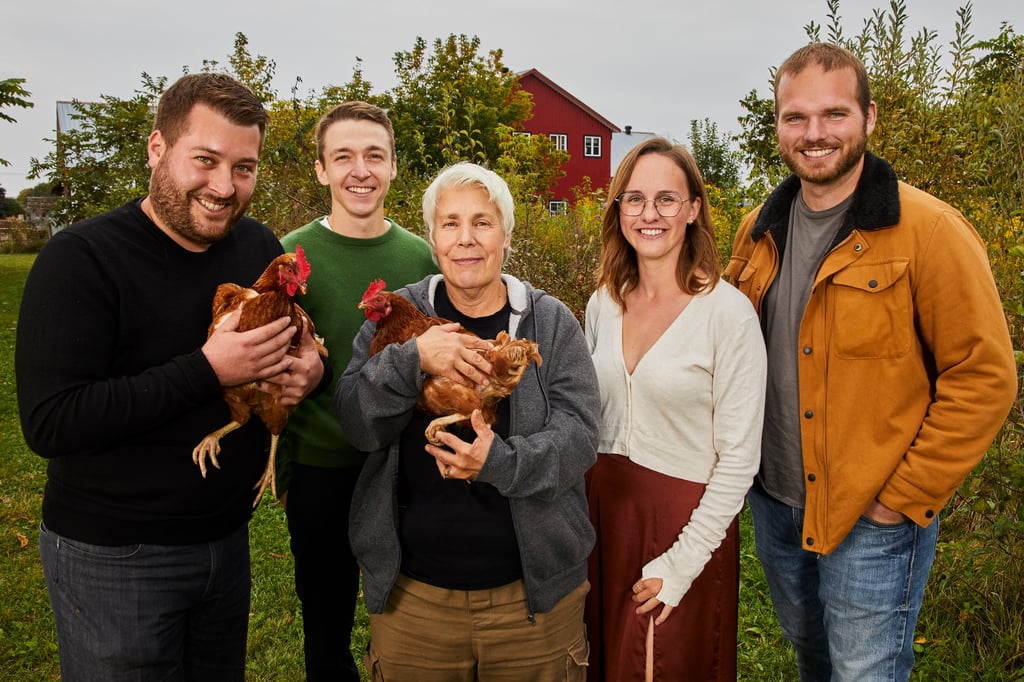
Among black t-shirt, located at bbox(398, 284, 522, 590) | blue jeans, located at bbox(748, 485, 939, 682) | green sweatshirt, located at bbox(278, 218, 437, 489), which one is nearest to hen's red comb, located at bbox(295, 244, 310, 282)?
black t-shirt, located at bbox(398, 284, 522, 590)

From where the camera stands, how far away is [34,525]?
5.54m

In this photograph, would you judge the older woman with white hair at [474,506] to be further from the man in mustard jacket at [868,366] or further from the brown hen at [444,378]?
the man in mustard jacket at [868,366]

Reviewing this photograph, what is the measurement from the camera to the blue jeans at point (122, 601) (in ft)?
6.78

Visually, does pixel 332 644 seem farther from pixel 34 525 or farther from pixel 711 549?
pixel 34 525

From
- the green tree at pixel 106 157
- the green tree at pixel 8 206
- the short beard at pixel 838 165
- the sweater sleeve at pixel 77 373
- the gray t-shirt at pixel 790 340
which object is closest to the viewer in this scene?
the sweater sleeve at pixel 77 373

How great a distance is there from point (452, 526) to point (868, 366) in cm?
160

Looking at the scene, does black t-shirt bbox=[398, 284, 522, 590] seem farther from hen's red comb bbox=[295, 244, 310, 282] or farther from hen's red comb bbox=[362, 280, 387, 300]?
hen's red comb bbox=[295, 244, 310, 282]

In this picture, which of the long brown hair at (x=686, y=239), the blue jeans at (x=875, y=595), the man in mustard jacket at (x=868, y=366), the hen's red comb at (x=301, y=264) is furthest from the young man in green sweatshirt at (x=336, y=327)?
the blue jeans at (x=875, y=595)

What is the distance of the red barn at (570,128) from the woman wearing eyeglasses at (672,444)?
30057 mm

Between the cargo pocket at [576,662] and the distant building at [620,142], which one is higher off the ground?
the distant building at [620,142]

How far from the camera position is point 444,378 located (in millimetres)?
2137

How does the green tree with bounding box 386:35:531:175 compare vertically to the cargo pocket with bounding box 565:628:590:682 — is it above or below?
above

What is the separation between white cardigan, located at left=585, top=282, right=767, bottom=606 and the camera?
2344mm

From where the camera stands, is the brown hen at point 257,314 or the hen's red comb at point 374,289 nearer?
the brown hen at point 257,314
